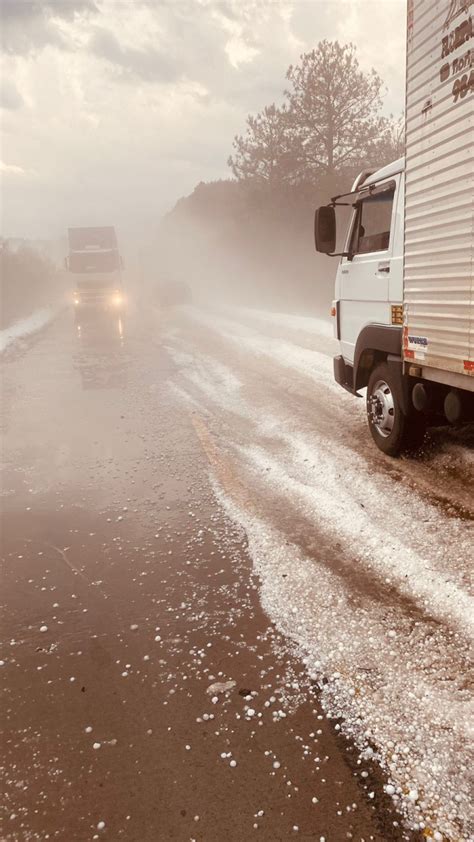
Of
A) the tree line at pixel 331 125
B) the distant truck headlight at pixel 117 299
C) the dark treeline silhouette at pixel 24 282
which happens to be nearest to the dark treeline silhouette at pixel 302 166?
the tree line at pixel 331 125

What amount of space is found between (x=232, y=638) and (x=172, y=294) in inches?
986

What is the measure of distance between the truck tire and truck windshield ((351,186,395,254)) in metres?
1.22

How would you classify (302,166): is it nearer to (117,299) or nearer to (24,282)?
(117,299)

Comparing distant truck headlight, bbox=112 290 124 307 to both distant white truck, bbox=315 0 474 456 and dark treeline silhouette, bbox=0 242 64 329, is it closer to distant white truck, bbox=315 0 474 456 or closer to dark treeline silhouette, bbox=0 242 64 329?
dark treeline silhouette, bbox=0 242 64 329

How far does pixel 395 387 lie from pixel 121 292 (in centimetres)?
1972

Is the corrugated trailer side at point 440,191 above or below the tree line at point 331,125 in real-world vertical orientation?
below

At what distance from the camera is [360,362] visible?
5.79 m

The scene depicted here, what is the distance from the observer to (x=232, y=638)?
9.75 ft

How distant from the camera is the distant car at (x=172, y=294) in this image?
26.3 m

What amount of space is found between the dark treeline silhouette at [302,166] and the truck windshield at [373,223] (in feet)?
55.4

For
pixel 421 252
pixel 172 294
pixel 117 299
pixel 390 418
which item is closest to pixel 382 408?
pixel 390 418

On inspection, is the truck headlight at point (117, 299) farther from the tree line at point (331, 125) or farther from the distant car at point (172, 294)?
the tree line at point (331, 125)

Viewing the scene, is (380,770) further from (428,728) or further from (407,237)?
(407,237)

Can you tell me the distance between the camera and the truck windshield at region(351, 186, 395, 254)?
5.10 m
